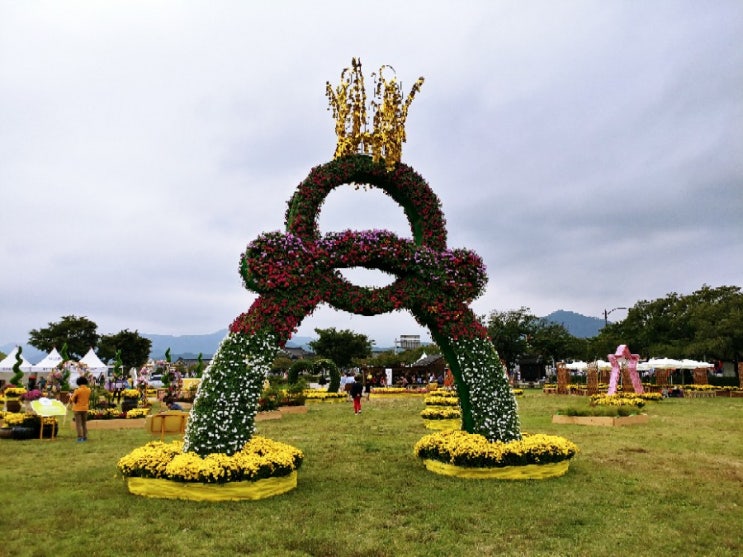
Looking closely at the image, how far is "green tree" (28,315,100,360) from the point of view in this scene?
68.6m

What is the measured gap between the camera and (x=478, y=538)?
6660mm

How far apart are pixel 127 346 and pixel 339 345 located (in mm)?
29067

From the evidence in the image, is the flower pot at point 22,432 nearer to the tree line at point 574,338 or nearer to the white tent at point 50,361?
the white tent at point 50,361

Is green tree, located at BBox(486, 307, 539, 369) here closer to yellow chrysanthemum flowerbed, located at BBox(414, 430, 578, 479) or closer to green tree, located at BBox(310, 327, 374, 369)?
green tree, located at BBox(310, 327, 374, 369)

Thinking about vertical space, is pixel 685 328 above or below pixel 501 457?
above

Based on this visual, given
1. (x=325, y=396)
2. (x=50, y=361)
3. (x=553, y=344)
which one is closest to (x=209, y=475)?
(x=325, y=396)

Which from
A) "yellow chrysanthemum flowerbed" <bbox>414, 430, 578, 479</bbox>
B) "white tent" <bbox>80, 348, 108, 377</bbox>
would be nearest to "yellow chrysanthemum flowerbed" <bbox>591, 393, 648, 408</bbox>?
"yellow chrysanthemum flowerbed" <bbox>414, 430, 578, 479</bbox>

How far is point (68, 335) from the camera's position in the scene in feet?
226

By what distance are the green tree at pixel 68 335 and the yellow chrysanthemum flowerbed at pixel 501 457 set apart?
68600 millimetres

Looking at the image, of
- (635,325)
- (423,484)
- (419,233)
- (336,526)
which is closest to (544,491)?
(423,484)

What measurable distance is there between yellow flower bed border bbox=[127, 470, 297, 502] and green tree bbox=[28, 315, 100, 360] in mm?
67741

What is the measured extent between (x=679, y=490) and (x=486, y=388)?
3366mm

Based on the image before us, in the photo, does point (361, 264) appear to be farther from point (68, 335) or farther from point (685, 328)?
point (68, 335)

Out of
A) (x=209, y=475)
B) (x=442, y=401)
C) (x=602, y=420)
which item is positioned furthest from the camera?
(x=442, y=401)
